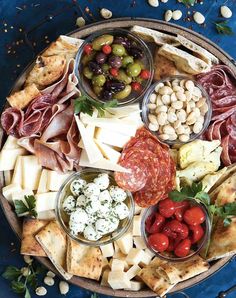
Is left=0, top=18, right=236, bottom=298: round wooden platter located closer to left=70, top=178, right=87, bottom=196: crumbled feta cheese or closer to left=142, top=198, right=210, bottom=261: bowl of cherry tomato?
left=142, top=198, right=210, bottom=261: bowl of cherry tomato

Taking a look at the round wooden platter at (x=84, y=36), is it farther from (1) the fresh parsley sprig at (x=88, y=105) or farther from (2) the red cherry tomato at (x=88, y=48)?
(1) the fresh parsley sprig at (x=88, y=105)

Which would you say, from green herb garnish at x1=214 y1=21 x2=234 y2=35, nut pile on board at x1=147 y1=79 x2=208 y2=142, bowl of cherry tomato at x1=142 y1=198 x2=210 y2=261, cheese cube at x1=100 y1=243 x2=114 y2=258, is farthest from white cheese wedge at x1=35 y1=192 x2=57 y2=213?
green herb garnish at x1=214 y1=21 x2=234 y2=35

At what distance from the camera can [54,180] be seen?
2.40 m

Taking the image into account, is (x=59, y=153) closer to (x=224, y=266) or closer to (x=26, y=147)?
(x=26, y=147)

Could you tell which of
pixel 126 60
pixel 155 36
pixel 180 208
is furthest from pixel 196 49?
pixel 180 208

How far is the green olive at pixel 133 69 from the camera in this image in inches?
94.8

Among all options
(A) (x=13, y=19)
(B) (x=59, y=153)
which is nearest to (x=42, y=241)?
(B) (x=59, y=153)

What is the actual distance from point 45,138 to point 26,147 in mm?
80

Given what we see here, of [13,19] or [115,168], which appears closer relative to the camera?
[115,168]

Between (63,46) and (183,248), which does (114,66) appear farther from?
(183,248)

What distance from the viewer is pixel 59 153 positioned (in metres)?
2.40

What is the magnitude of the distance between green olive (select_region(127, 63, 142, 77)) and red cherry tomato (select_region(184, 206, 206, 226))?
568mm

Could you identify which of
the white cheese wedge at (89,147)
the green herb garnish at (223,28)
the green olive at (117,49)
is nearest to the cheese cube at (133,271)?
the white cheese wedge at (89,147)

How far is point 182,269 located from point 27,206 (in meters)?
0.64
